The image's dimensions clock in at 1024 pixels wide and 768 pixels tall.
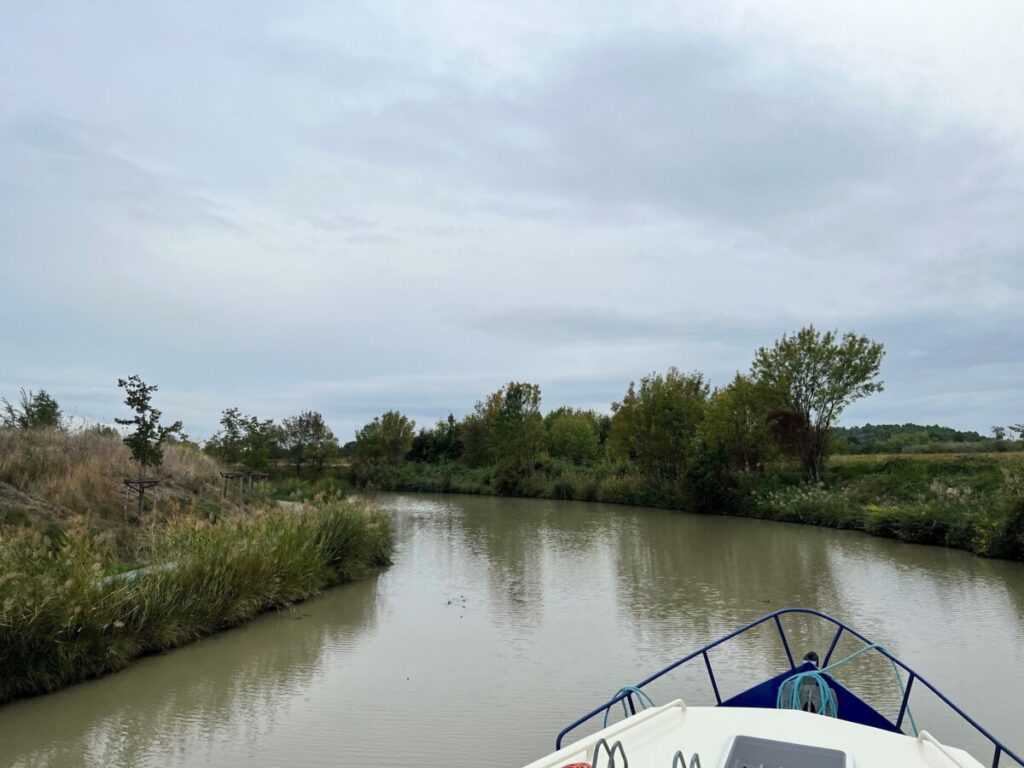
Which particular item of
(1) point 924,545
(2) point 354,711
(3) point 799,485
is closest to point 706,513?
(3) point 799,485

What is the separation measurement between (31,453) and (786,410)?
2318cm

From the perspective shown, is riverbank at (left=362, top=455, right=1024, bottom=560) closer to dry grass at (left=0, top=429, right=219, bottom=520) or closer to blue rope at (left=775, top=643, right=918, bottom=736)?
blue rope at (left=775, top=643, right=918, bottom=736)

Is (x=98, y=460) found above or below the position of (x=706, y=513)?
above

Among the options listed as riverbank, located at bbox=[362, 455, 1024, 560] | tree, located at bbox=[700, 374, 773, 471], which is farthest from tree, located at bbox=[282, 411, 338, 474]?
tree, located at bbox=[700, 374, 773, 471]

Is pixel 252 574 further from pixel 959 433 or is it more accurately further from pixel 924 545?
pixel 959 433

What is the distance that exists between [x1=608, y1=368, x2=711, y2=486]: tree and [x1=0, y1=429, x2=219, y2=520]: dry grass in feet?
64.7

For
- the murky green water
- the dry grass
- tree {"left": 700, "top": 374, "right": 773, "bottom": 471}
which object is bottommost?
the murky green water

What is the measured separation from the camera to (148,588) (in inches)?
292

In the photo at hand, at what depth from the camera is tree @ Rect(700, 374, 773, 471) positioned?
27797 millimetres

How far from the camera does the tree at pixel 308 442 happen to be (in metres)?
47.0

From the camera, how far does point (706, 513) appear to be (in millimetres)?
27234

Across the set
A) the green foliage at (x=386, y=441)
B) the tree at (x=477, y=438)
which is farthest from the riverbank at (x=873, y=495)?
the green foliage at (x=386, y=441)

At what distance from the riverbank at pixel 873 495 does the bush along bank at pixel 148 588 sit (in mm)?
12877

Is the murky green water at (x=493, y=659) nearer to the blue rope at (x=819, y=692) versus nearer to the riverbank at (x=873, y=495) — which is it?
the riverbank at (x=873, y=495)
